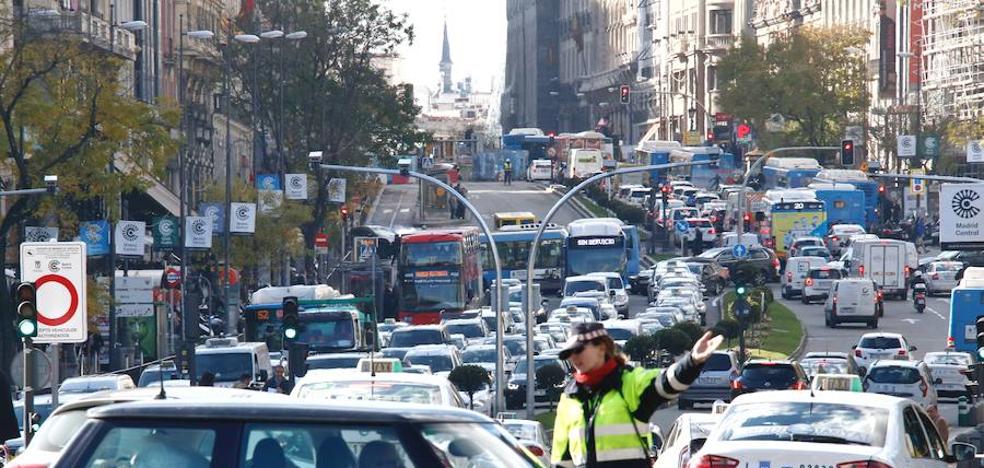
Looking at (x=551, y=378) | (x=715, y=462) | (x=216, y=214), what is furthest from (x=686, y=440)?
(x=216, y=214)

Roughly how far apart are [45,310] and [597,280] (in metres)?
49.4

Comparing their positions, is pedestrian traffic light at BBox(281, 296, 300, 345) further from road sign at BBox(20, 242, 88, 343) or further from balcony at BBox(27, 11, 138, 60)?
balcony at BBox(27, 11, 138, 60)

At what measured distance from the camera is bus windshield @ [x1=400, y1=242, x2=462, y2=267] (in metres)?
67.2

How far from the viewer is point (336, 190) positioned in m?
76.9

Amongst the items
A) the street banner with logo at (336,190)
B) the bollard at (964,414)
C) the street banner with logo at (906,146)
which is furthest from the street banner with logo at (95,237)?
the street banner with logo at (906,146)

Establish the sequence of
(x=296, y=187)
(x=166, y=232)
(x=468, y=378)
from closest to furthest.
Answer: (x=468, y=378), (x=166, y=232), (x=296, y=187)

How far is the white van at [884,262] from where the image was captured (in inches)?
2928

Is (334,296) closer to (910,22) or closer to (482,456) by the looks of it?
(482,456)

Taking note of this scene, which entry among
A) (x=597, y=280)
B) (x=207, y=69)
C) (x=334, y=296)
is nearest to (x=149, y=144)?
(x=334, y=296)

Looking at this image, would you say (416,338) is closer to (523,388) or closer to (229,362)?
(523,388)

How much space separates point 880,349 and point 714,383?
8.93 m

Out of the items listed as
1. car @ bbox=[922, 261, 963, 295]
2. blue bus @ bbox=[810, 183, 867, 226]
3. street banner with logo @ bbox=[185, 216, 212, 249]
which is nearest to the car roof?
street banner with logo @ bbox=[185, 216, 212, 249]

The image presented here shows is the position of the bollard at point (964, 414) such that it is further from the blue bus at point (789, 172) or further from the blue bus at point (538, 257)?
the blue bus at point (789, 172)

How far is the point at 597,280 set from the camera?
70.1 m
